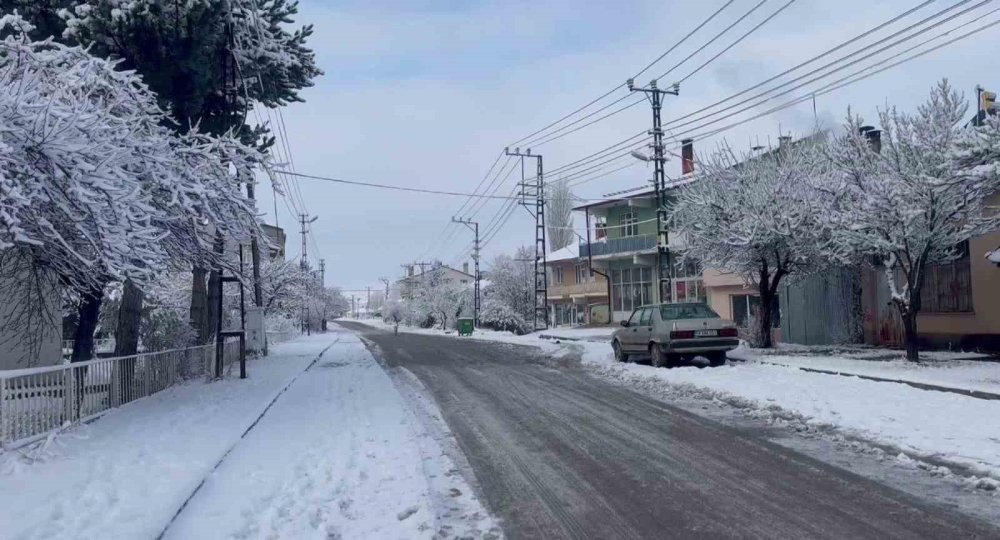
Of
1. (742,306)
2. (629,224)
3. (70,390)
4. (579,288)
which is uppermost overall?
(629,224)

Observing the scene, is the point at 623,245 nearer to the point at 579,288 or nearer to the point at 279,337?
the point at 579,288

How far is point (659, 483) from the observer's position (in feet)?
23.8

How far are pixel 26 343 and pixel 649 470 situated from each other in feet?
44.8

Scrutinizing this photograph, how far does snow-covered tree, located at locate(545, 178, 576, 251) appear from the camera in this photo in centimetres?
7122

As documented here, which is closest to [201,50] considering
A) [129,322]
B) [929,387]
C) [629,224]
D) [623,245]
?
[129,322]

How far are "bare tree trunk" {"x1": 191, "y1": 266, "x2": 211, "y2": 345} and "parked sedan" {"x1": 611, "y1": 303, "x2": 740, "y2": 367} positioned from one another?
37.2ft

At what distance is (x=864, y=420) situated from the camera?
10.0 m

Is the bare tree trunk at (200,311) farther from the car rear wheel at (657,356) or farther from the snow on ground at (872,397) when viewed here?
the car rear wheel at (657,356)

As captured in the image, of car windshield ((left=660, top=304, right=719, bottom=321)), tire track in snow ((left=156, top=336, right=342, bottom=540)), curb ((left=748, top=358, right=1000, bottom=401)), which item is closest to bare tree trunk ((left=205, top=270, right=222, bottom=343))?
tire track in snow ((left=156, top=336, right=342, bottom=540))

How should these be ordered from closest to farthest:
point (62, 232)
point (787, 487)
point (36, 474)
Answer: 1. point (787, 487)
2. point (36, 474)
3. point (62, 232)

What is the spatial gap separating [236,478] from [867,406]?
8.65 metres

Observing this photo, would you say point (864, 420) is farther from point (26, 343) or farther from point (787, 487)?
point (26, 343)

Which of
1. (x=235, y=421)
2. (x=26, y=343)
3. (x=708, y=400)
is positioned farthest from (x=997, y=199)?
(x=26, y=343)

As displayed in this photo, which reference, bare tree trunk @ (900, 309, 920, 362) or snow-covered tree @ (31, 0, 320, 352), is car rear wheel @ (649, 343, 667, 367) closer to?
bare tree trunk @ (900, 309, 920, 362)
